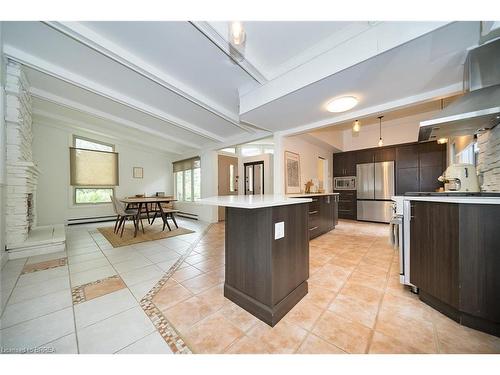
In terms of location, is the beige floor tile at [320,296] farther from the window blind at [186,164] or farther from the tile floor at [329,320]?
the window blind at [186,164]

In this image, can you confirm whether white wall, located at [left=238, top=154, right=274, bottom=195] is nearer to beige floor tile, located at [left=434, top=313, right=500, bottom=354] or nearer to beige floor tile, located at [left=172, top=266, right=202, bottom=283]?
beige floor tile, located at [left=172, top=266, right=202, bottom=283]

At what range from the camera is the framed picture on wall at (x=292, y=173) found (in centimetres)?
396

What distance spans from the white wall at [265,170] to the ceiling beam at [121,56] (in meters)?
3.25

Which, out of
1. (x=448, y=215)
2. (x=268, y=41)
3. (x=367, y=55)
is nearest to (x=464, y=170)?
(x=448, y=215)

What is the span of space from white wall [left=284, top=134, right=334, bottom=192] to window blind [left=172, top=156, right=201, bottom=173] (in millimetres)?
3448

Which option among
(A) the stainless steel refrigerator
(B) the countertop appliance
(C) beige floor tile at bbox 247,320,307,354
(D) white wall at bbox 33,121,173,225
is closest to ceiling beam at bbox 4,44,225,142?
(D) white wall at bbox 33,121,173,225

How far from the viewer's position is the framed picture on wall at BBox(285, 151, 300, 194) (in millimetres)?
3964

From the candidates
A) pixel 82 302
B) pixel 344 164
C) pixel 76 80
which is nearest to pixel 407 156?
pixel 344 164

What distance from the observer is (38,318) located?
1.36 metres

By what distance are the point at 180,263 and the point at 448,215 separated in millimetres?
2860

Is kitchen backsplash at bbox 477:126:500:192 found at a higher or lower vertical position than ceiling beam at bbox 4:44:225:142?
lower

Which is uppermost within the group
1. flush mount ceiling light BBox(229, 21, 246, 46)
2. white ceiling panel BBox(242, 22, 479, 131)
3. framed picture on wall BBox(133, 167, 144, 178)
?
white ceiling panel BBox(242, 22, 479, 131)

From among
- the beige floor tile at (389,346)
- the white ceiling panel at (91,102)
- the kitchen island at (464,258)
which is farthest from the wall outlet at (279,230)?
the white ceiling panel at (91,102)
